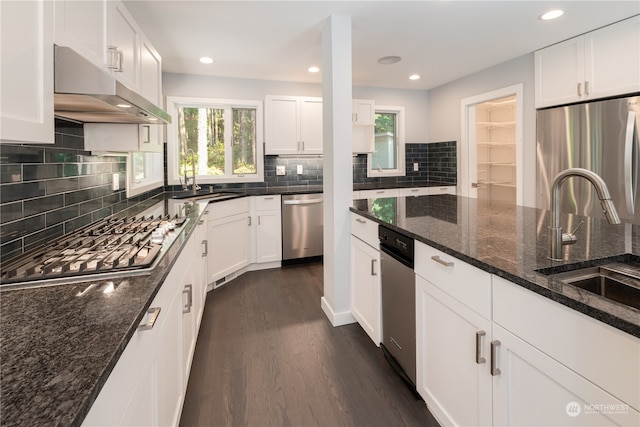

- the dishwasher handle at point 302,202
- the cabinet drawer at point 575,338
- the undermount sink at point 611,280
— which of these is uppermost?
the dishwasher handle at point 302,202

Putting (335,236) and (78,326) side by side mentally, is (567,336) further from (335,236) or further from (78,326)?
(335,236)

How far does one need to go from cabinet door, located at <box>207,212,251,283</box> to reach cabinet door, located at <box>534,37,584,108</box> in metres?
3.28

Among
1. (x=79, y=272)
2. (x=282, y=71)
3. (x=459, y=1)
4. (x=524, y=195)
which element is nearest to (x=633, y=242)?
(x=459, y=1)

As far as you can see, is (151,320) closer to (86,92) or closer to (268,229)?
(86,92)

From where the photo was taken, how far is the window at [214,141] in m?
3.99

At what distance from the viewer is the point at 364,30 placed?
285cm

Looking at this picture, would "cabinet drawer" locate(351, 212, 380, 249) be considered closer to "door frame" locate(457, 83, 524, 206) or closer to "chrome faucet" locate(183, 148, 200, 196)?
"chrome faucet" locate(183, 148, 200, 196)

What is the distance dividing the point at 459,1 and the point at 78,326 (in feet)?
9.18

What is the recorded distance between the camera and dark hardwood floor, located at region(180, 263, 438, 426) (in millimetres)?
1674

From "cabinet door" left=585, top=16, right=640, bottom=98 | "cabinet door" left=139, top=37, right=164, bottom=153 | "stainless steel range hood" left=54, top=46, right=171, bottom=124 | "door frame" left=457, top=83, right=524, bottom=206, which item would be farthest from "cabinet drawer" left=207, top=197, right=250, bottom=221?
"cabinet door" left=585, top=16, right=640, bottom=98

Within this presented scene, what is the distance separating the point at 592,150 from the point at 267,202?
317cm

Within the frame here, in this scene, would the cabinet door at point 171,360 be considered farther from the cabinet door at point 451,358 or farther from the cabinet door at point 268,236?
the cabinet door at point 268,236

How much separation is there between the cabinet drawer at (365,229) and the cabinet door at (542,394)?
3.42 ft

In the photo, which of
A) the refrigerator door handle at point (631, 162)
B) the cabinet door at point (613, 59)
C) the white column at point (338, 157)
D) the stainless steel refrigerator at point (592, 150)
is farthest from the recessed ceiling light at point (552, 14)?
the white column at point (338, 157)
